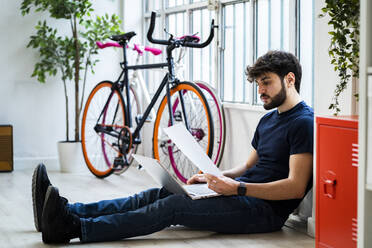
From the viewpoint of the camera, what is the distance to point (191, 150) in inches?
99.3

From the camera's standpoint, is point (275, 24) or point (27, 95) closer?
point (275, 24)

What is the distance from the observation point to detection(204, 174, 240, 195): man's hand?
254cm

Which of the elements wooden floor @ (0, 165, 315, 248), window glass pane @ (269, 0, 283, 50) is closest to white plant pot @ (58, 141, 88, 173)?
wooden floor @ (0, 165, 315, 248)

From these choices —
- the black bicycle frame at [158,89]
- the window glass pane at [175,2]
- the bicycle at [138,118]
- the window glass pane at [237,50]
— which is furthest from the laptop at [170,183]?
the window glass pane at [175,2]

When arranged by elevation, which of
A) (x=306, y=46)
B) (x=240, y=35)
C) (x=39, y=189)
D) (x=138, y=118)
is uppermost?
(x=240, y=35)

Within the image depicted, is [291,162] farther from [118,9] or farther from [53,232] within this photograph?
[118,9]

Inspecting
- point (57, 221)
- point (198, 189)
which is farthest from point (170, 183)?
point (57, 221)

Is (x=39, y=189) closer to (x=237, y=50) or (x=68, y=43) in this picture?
(x=237, y=50)

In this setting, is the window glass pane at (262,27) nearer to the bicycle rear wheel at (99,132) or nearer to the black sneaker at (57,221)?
the bicycle rear wheel at (99,132)

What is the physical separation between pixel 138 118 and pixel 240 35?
0.93 metres

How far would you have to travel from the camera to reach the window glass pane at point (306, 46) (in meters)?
3.12

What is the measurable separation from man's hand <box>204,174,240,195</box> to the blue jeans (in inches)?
2.0

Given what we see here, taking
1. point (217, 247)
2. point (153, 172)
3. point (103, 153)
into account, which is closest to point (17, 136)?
point (103, 153)

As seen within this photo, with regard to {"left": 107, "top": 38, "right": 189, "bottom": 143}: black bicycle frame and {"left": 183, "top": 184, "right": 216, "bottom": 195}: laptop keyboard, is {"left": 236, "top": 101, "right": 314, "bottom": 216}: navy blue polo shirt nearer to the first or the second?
{"left": 183, "top": 184, "right": 216, "bottom": 195}: laptop keyboard
